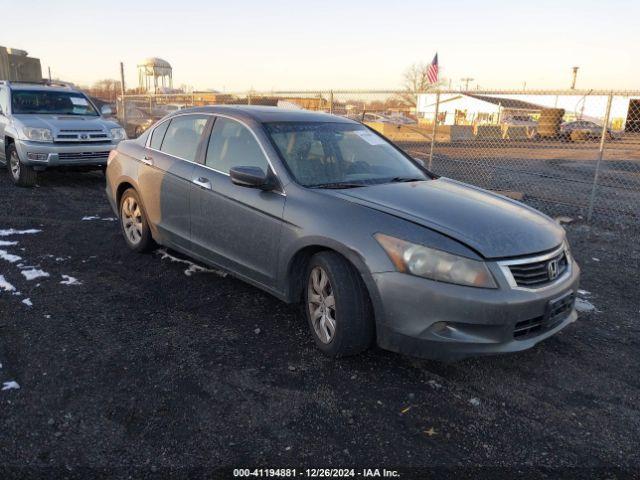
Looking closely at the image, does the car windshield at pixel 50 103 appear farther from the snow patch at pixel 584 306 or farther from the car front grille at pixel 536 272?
the car front grille at pixel 536 272

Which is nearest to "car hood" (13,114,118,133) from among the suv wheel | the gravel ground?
the suv wheel

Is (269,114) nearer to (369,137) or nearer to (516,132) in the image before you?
(369,137)

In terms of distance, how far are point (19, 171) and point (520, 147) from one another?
2352 centimetres

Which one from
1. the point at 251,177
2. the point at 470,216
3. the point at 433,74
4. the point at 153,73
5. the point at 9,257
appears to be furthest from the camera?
the point at 153,73

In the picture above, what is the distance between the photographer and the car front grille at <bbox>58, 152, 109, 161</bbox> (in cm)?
898

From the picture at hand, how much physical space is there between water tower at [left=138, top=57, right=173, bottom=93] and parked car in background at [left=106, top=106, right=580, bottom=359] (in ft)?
173

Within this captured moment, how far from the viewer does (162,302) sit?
4324 mm

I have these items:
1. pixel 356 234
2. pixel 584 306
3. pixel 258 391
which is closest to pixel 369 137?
pixel 356 234

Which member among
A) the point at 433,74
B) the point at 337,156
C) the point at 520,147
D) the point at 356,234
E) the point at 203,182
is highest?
the point at 433,74

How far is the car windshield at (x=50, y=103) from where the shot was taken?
9.61 meters

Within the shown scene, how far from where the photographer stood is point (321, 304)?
3.46m

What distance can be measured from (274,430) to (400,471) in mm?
684

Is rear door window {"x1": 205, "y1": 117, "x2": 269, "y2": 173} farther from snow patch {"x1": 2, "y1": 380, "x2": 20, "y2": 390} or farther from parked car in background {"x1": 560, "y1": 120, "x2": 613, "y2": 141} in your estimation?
parked car in background {"x1": 560, "y1": 120, "x2": 613, "y2": 141}

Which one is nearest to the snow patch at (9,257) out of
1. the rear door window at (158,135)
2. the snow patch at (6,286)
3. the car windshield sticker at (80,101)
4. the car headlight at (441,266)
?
the snow patch at (6,286)
